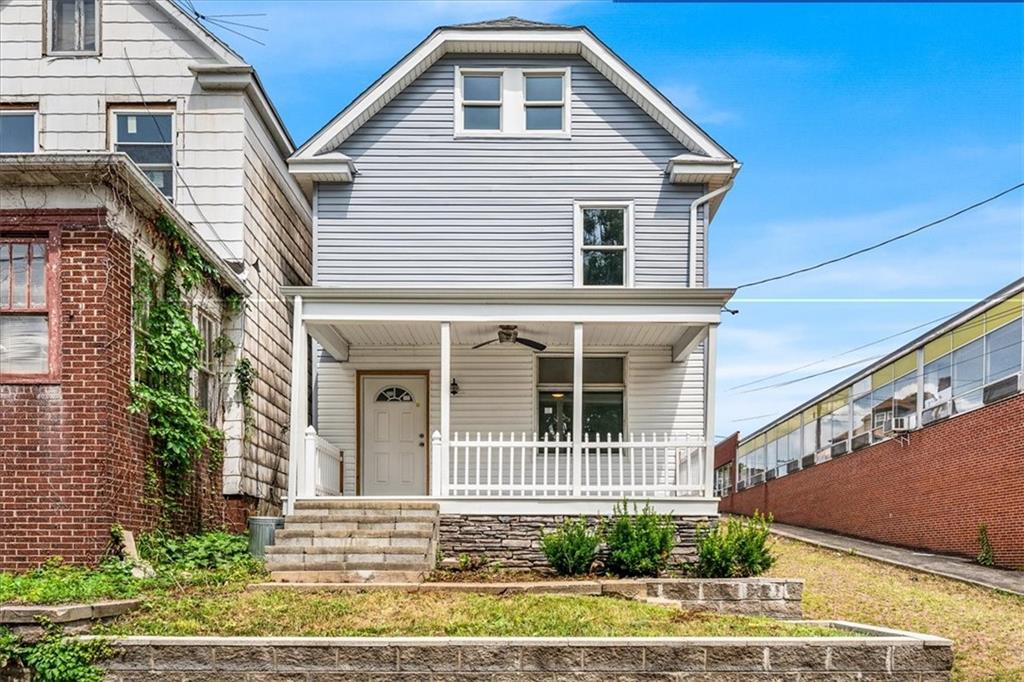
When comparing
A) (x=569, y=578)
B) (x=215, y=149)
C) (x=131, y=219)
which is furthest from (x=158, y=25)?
(x=569, y=578)

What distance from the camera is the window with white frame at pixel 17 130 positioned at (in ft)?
48.6

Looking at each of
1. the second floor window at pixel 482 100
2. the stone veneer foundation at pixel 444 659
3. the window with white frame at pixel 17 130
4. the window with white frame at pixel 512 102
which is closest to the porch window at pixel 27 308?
the stone veneer foundation at pixel 444 659

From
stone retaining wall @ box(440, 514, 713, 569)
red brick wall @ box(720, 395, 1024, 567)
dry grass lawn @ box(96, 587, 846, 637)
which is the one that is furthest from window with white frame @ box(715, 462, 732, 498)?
dry grass lawn @ box(96, 587, 846, 637)

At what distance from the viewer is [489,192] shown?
53.4 feet

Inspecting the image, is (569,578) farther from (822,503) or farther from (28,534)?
(822,503)

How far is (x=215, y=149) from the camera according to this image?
1445 cm

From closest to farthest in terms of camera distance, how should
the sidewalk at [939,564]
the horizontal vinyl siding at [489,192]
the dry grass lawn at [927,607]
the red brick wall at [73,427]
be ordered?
the dry grass lawn at [927,607] → the red brick wall at [73,427] → the sidewalk at [939,564] → the horizontal vinyl siding at [489,192]

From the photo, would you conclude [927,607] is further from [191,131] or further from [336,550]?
[191,131]

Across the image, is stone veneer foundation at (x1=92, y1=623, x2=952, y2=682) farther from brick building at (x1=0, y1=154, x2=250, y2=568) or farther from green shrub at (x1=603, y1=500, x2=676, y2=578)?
green shrub at (x1=603, y1=500, x2=676, y2=578)

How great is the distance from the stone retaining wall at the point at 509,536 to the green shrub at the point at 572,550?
0.88 metres

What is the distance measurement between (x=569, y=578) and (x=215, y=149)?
8041mm

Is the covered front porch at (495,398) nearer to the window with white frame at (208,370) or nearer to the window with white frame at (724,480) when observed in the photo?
the window with white frame at (208,370)

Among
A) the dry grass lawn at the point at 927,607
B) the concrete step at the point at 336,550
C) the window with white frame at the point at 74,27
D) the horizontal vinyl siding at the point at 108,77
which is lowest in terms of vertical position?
the dry grass lawn at the point at 927,607

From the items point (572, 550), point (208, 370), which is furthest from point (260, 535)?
point (572, 550)
